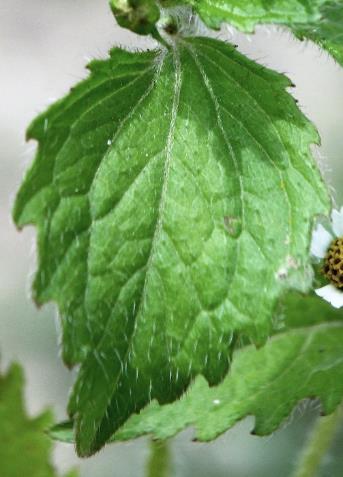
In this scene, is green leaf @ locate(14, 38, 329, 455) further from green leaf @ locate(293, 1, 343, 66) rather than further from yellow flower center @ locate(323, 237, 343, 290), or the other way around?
yellow flower center @ locate(323, 237, 343, 290)

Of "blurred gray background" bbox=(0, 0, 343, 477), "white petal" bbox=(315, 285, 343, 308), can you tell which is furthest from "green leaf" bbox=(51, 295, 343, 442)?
"blurred gray background" bbox=(0, 0, 343, 477)

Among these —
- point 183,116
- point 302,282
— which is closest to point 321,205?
point 302,282

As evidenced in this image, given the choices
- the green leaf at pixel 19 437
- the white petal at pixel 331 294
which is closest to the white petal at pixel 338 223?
the white petal at pixel 331 294

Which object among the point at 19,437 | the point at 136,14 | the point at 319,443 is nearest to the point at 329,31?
the point at 136,14

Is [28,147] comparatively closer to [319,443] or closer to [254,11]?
[319,443]

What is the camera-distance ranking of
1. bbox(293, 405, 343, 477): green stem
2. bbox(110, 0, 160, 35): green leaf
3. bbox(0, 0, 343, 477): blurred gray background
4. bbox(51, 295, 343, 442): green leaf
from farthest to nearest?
bbox(0, 0, 343, 477): blurred gray background < bbox(293, 405, 343, 477): green stem < bbox(51, 295, 343, 442): green leaf < bbox(110, 0, 160, 35): green leaf

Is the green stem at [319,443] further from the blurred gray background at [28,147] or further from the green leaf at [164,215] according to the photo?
the blurred gray background at [28,147]
